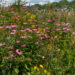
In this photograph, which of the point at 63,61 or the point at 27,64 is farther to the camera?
the point at 63,61

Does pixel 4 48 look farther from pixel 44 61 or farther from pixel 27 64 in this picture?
pixel 44 61

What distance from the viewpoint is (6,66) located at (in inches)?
107

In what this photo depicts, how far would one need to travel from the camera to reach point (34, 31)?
11.3ft

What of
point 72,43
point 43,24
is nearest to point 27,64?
point 72,43

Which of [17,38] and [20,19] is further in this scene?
[20,19]

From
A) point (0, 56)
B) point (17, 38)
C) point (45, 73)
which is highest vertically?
point (17, 38)

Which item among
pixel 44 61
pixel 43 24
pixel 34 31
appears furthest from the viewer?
pixel 43 24

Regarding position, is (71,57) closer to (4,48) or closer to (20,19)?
(4,48)

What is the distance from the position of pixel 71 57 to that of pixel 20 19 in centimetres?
244

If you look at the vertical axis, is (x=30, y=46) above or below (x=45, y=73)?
above

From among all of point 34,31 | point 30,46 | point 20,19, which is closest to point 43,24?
point 20,19

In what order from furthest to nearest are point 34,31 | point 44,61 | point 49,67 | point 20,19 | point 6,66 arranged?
point 20,19 < point 34,31 < point 44,61 < point 49,67 < point 6,66

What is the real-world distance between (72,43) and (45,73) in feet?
3.89

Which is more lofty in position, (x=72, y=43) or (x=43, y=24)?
(x=43, y=24)
